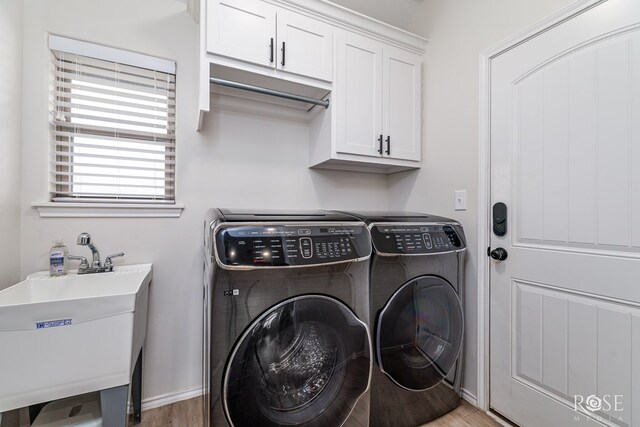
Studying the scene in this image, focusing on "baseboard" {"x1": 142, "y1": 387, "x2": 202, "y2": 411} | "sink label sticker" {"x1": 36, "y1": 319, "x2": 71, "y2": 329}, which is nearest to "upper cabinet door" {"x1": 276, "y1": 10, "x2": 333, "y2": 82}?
"sink label sticker" {"x1": 36, "y1": 319, "x2": 71, "y2": 329}

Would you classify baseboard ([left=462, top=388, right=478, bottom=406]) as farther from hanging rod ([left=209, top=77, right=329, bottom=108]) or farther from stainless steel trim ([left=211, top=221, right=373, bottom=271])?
hanging rod ([left=209, top=77, right=329, bottom=108])

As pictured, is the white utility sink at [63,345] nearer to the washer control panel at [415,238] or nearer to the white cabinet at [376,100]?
the washer control panel at [415,238]

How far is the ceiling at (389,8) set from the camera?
1956mm

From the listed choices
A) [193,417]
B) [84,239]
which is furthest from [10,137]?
[193,417]

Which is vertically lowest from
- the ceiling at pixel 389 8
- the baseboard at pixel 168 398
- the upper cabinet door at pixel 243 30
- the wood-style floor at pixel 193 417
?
the wood-style floor at pixel 193 417

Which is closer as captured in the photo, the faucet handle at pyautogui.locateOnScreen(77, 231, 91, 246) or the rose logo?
the rose logo

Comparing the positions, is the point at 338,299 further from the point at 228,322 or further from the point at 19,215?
the point at 19,215

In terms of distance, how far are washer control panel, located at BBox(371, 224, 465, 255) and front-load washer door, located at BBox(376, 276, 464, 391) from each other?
16 cm

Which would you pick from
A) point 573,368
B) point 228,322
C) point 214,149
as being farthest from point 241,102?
point 573,368

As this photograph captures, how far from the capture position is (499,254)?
1488mm

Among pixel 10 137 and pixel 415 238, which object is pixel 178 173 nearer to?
pixel 10 137

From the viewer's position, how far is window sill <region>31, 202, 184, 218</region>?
138 cm

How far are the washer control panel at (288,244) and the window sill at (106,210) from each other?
2.71ft

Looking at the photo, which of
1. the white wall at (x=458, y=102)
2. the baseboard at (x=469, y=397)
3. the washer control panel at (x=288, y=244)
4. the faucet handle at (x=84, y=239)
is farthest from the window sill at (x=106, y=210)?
the baseboard at (x=469, y=397)
